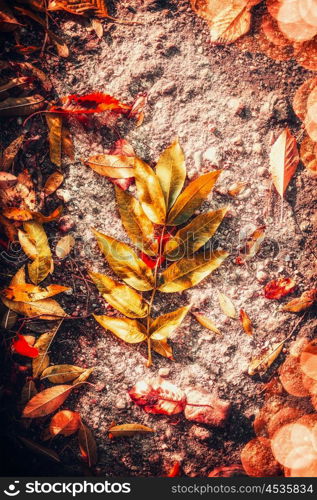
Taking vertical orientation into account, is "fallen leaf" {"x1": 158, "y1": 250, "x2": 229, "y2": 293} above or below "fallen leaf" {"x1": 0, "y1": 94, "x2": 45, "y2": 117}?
below

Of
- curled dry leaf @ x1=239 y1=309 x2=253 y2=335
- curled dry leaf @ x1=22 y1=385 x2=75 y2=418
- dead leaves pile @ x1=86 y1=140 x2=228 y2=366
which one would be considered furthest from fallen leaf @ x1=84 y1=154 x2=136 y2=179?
curled dry leaf @ x1=22 y1=385 x2=75 y2=418

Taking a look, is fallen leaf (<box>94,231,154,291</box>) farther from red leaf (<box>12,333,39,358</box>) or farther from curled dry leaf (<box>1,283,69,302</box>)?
red leaf (<box>12,333,39,358</box>)

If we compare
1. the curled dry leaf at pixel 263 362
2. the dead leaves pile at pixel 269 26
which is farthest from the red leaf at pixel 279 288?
the dead leaves pile at pixel 269 26

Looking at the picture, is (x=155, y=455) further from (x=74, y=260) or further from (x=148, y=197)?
(x=148, y=197)

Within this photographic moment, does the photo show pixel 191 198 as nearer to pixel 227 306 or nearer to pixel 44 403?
pixel 227 306

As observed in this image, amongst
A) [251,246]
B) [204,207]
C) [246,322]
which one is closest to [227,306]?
[246,322]

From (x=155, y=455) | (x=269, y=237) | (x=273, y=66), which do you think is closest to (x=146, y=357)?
(x=155, y=455)

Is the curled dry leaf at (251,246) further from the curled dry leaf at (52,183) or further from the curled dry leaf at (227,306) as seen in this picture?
the curled dry leaf at (52,183)
